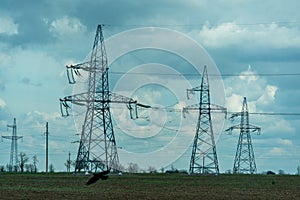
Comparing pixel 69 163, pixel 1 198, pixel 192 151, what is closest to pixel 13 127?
pixel 192 151

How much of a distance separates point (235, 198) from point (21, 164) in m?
149

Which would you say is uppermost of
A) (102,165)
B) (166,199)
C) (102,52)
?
(102,52)

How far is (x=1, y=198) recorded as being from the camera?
44188mm

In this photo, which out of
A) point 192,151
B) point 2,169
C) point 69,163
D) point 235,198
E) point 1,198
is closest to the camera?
point 1,198

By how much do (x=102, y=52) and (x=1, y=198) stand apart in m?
46.1

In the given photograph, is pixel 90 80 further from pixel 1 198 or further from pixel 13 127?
pixel 13 127

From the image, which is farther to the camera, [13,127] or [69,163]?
[69,163]

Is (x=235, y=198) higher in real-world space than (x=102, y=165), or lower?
lower

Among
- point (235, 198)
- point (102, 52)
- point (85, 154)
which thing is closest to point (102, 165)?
point (85, 154)

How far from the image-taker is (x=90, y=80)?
8500cm

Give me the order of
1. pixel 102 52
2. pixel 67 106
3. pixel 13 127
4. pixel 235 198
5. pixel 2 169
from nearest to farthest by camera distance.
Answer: pixel 235 198
pixel 67 106
pixel 102 52
pixel 13 127
pixel 2 169

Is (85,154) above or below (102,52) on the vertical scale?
below

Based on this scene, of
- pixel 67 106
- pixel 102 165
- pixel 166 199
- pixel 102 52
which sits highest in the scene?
pixel 102 52

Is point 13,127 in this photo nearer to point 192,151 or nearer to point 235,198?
point 192,151
